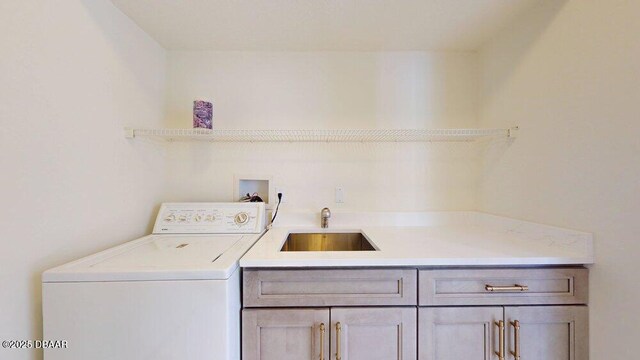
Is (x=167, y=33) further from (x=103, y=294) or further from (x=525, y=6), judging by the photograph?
(x=525, y=6)

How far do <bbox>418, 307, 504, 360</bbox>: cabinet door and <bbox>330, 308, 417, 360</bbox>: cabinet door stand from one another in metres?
0.05

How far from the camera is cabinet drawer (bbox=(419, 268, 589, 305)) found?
1.02 meters

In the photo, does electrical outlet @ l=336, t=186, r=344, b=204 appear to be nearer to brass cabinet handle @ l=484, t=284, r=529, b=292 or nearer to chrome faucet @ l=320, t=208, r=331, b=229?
chrome faucet @ l=320, t=208, r=331, b=229

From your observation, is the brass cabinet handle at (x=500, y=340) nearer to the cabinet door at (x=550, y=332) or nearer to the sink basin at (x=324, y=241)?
the cabinet door at (x=550, y=332)

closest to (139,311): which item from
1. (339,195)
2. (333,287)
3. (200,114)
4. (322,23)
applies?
(333,287)

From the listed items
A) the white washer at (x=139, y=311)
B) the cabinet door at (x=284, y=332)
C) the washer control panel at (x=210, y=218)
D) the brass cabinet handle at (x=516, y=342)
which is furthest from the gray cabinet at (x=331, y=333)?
the washer control panel at (x=210, y=218)

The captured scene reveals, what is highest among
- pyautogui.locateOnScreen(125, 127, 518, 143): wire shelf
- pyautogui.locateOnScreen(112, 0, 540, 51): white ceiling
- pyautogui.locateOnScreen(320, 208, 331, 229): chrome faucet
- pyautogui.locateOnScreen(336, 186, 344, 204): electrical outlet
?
pyautogui.locateOnScreen(112, 0, 540, 51): white ceiling

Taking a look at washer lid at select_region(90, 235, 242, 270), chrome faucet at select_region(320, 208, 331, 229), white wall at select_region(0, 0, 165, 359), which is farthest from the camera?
chrome faucet at select_region(320, 208, 331, 229)

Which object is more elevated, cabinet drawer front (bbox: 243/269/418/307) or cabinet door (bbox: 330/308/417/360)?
cabinet drawer front (bbox: 243/269/418/307)

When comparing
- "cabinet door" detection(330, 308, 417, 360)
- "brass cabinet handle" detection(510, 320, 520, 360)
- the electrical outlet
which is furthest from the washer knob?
"brass cabinet handle" detection(510, 320, 520, 360)

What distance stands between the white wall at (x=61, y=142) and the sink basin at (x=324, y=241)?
89cm

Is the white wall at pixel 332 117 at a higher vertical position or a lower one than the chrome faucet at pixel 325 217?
higher

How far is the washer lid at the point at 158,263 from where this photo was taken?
2.79 feet

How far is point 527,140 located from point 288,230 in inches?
54.7
